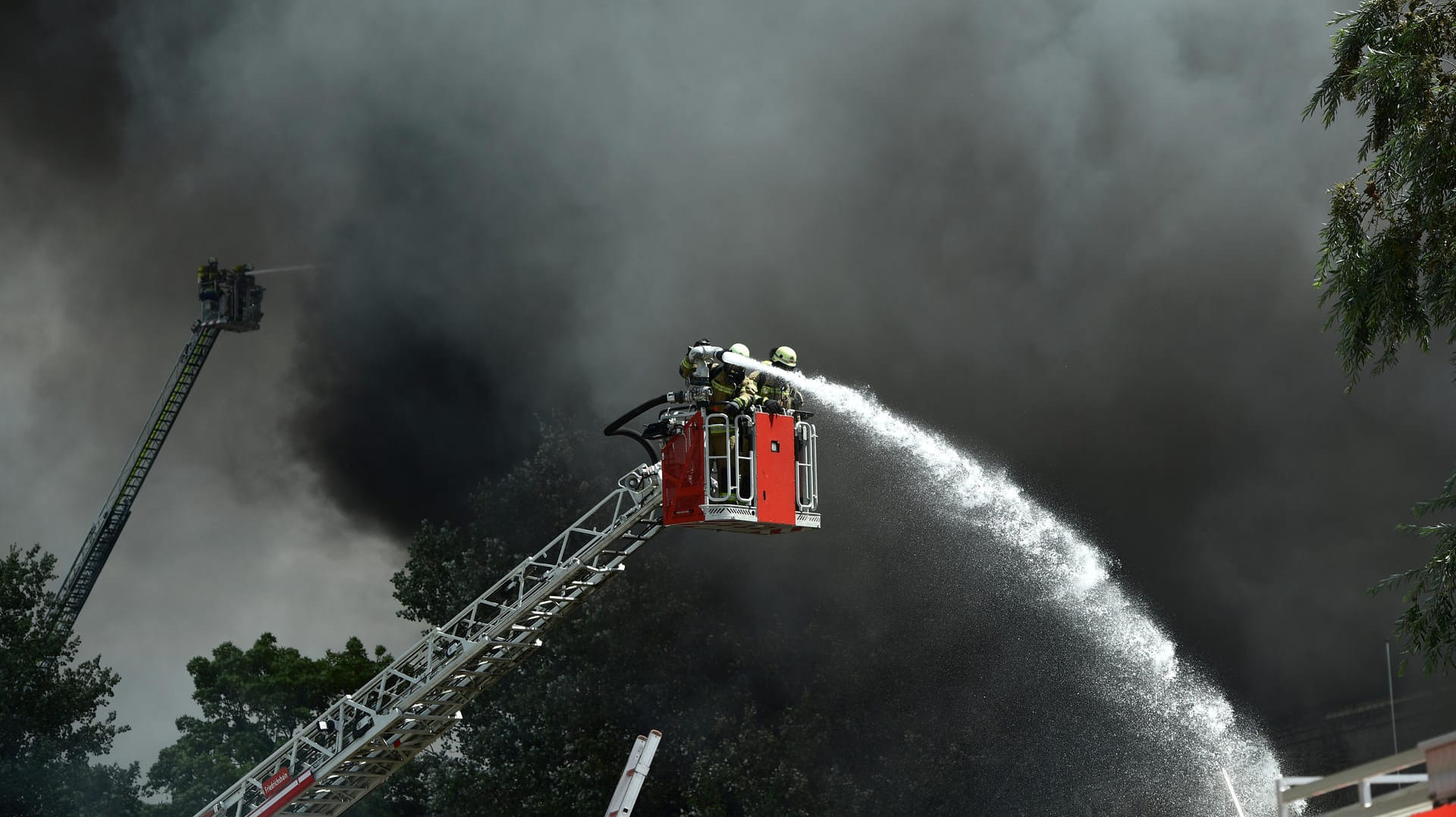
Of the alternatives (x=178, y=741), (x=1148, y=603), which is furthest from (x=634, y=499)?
(x=178, y=741)

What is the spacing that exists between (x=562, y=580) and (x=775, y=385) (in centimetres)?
398

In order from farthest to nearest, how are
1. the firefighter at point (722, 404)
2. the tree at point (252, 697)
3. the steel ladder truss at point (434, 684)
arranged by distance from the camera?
1. the tree at point (252, 697)
2. the steel ladder truss at point (434, 684)
3. the firefighter at point (722, 404)

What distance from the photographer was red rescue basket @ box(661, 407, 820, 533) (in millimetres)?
15086

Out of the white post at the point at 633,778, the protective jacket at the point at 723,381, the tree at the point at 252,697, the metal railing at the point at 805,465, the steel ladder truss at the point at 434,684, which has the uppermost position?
the tree at the point at 252,697

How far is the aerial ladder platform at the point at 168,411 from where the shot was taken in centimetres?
3247

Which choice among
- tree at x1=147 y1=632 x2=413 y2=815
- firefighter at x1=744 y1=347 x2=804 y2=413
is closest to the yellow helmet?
firefighter at x1=744 y1=347 x2=804 y2=413

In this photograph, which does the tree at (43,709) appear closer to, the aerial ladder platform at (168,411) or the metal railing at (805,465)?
the aerial ladder platform at (168,411)

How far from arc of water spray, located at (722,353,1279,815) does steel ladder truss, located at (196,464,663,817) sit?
565 centimetres

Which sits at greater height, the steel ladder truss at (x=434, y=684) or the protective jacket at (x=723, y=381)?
the protective jacket at (x=723, y=381)

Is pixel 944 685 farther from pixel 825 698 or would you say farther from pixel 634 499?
pixel 634 499

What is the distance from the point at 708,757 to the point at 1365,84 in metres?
17.5

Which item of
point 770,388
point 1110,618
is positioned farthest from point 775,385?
point 1110,618

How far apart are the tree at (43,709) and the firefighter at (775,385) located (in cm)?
2503

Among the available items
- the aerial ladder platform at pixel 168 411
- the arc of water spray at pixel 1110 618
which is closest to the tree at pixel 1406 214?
the arc of water spray at pixel 1110 618
